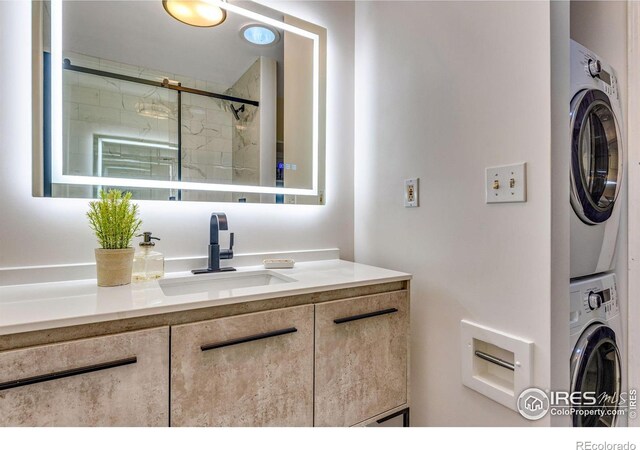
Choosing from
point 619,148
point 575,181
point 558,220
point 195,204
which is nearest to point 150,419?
point 195,204

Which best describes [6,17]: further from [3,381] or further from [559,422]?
[559,422]

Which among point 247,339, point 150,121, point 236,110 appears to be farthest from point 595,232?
point 150,121

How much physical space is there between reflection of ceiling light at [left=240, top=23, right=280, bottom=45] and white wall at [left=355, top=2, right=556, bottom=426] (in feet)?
1.61

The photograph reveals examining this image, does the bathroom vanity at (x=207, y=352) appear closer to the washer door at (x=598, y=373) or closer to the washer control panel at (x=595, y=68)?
the washer door at (x=598, y=373)

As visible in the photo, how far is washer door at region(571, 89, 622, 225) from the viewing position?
1021 mm

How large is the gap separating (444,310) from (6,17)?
179 cm

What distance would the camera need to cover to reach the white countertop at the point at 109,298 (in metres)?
0.67

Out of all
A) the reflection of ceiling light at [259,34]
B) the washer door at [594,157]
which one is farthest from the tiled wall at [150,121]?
the washer door at [594,157]

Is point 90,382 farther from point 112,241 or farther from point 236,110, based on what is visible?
point 236,110

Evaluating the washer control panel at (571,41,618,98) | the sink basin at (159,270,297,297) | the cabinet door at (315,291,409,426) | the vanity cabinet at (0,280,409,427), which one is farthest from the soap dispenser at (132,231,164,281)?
the washer control panel at (571,41,618,98)

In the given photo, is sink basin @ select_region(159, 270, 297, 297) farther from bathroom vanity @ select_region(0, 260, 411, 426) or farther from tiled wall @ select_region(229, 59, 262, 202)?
tiled wall @ select_region(229, 59, 262, 202)

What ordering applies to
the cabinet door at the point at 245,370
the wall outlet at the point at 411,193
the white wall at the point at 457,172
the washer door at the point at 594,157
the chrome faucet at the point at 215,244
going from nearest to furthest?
the cabinet door at the point at 245,370 → the white wall at the point at 457,172 → the washer door at the point at 594,157 → the chrome faucet at the point at 215,244 → the wall outlet at the point at 411,193

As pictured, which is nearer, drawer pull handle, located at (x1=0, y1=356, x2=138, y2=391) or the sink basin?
drawer pull handle, located at (x1=0, y1=356, x2=138, y2=391)

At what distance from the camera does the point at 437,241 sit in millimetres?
1202
